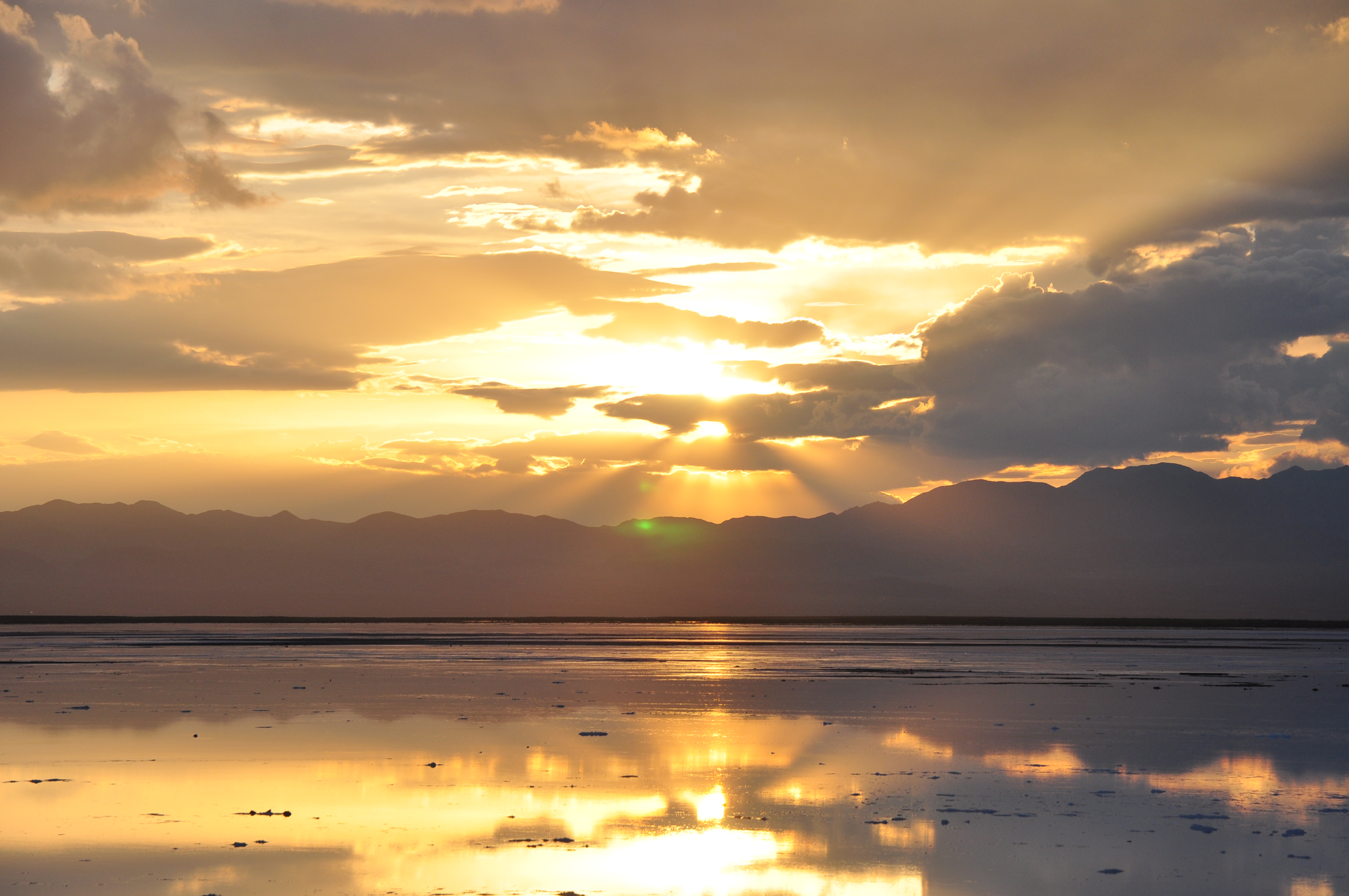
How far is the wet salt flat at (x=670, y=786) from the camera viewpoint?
51.9 feet

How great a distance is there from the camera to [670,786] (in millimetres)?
22219

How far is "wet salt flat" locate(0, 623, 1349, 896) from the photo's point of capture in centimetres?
1580

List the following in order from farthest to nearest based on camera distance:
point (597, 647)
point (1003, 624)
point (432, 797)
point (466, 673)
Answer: point (1003, 624)
point (597, 647)
point (466, 673)
point (432, 797)

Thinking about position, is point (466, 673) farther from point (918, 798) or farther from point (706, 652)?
point (918, 798)

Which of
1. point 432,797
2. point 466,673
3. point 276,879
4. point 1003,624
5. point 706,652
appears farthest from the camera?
point 1003,624

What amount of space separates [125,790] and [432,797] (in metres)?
5.64

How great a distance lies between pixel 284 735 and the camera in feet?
93.7

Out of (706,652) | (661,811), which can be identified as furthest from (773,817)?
(706,652)

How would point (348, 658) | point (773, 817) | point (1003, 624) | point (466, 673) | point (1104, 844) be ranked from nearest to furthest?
point (1104, 844), point (773, 817), point (466, 673), point (348, 658), point (1003, 624)

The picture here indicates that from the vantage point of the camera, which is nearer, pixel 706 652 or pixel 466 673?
pixel 466 673

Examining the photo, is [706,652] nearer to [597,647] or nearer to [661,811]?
[597,647]

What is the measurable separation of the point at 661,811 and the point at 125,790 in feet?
31.9

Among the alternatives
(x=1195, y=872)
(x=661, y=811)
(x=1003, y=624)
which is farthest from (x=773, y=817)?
(x=1003, y=624)

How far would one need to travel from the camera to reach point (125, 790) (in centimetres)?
2155
